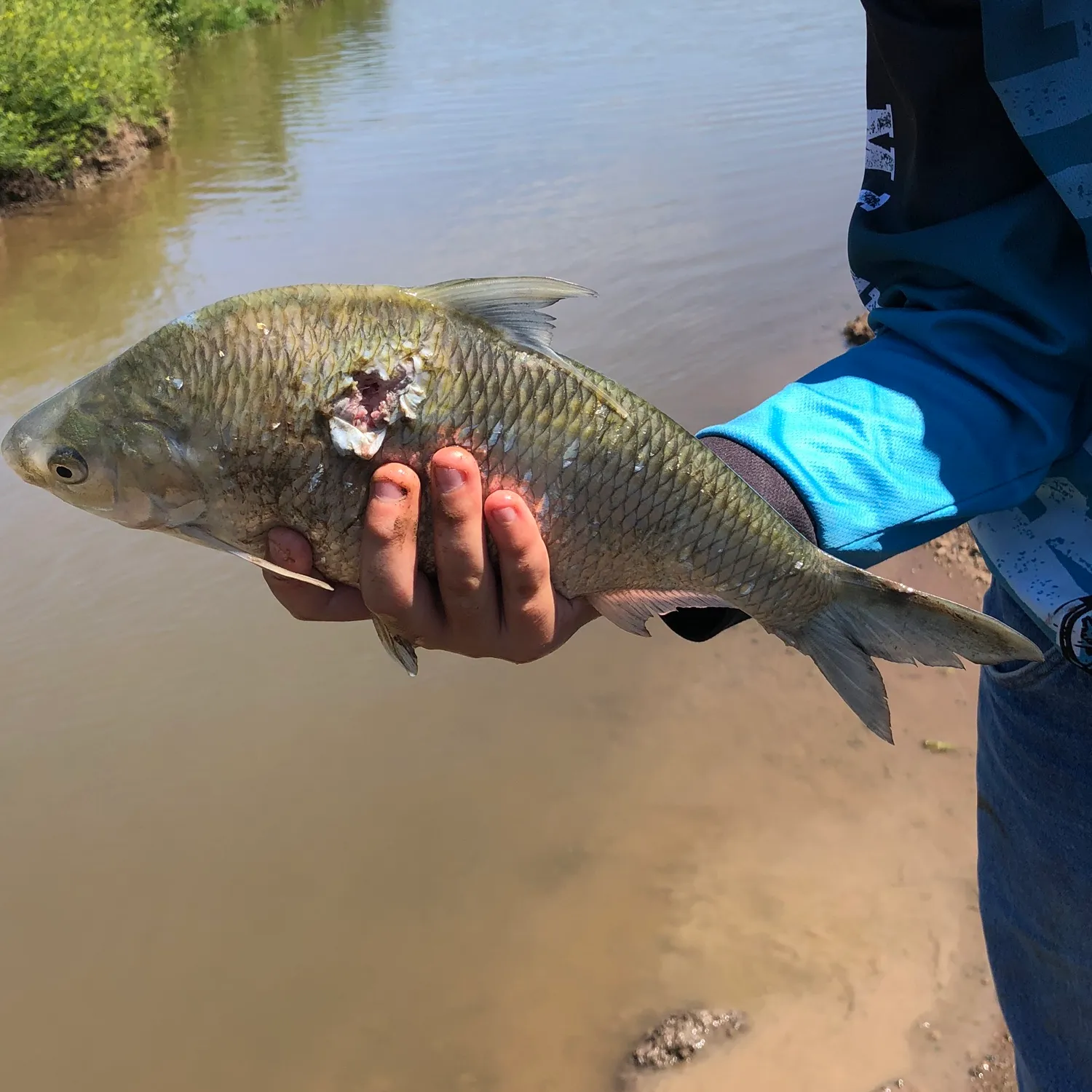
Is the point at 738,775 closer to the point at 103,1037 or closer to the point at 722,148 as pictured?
the point at 103,1037

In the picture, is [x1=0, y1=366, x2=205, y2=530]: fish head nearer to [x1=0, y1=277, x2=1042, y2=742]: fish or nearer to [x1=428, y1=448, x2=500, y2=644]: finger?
[x1=0, y1=277, x2=1042, y2=742]: fish

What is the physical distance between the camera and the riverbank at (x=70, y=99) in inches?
515

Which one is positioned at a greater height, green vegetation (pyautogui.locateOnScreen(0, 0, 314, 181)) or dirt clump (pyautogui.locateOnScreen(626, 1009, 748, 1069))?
green vegetation (pyautogui.locateOnScreen(0, 0, 314, 181))

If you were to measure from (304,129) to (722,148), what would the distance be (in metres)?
7.69

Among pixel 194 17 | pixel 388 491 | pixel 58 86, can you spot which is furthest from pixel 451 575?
pixel 194 17

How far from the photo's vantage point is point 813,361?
24.8 feet

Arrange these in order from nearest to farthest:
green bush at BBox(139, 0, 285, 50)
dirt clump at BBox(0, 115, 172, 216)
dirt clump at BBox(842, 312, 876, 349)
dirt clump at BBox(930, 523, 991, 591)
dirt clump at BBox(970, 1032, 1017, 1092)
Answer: dirt clump at BBox(970, 1032, 1017, 1092)
dirt clump at BBox(930, 523, 991, 591)
dirt clump at BBox(842, 312, 876, 349)
dirt clump at BBox(0, 115, 172, 216)
green bush at BBox(139, 0, 285, 50)

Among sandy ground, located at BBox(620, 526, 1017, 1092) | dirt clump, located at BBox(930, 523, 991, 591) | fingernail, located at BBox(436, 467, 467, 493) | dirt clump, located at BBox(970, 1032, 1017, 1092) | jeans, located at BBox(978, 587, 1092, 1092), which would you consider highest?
fingernail, located at BBox(436, 467, 467, 493)

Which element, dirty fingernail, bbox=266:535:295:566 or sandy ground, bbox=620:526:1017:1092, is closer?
dirty fingernail, bbox=266:535:295:566

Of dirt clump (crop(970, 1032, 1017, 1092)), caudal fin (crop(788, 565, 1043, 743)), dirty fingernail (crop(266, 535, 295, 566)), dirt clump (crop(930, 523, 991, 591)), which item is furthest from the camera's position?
dirt clump (crop(930, 523, 991, 591))

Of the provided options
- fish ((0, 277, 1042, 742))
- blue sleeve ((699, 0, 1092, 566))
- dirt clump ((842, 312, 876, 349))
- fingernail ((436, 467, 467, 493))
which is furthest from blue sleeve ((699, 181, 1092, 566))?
dirt clump ((842, 312, 876, 349))

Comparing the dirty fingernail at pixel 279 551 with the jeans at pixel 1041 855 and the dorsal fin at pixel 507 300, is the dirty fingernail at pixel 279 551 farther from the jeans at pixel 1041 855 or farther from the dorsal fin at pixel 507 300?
the jeans at pixel 1041 855

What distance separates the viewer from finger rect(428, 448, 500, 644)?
4.86ft

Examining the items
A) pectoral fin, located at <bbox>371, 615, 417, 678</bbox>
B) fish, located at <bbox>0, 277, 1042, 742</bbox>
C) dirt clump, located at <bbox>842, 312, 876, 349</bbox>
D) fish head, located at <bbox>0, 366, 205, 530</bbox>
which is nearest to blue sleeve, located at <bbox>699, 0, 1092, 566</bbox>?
fish, located at <bbox>0, 277, 1042, 742</bbox>
